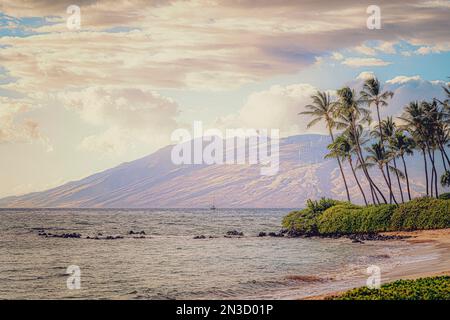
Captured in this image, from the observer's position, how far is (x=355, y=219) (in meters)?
61.8

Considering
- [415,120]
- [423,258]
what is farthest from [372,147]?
[423,258]

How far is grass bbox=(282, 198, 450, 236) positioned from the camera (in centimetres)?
5669

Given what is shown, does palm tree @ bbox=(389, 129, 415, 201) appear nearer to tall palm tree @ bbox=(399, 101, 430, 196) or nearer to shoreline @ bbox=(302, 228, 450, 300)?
tall palm tree @ bbox=(399, 101, 430, 196)

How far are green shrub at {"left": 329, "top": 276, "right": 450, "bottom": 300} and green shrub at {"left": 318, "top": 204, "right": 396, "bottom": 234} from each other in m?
40.8

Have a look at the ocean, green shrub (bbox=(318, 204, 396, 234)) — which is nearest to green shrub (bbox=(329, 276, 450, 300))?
the ocean

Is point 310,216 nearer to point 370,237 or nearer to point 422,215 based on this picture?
point 370,237

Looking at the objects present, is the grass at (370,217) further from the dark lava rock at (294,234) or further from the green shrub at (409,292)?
the green shrub at (409,292)

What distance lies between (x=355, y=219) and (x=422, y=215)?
23.8ft

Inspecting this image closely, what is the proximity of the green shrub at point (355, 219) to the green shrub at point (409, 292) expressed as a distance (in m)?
40.8

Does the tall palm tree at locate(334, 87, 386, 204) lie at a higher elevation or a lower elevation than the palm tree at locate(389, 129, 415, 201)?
higher
